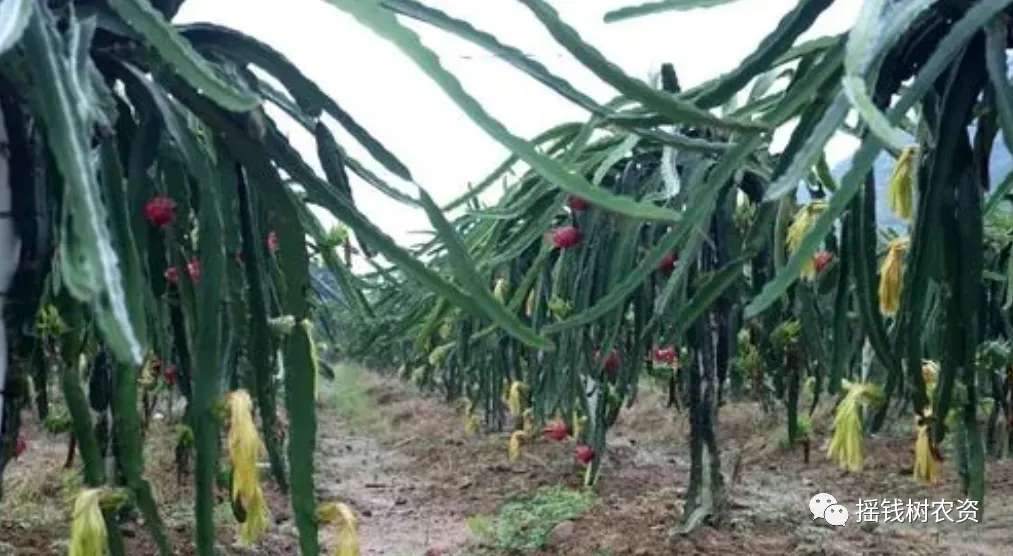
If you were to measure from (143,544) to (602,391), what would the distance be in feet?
5.05

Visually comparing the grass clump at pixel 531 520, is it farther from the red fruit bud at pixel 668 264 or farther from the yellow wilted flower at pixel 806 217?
the yellow wilted flower at pixel 806 217

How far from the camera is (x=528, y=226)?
280 centimetres

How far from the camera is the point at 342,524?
1.44m

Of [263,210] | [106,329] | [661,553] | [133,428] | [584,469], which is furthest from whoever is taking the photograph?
[584,469]

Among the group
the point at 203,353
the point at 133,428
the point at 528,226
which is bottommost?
the point at 133,428

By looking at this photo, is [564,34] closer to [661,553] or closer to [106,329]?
[106,329]

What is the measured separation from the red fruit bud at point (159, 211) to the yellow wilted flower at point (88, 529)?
0.34m

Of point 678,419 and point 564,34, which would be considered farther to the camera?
point 678,419

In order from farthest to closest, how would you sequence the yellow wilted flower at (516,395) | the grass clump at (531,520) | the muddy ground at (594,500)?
1. the yellow wilted flower at (516,395)
2. the grass clump at (531,520)
3. the muddy ground at (594,500)

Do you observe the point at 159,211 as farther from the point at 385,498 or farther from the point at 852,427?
the point at 385,498

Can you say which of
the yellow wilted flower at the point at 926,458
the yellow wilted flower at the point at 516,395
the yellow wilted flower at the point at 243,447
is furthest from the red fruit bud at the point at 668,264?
the yellow wilted flower at the point at 516,395

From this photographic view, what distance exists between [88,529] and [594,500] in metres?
3.25

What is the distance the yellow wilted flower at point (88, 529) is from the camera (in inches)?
50.6

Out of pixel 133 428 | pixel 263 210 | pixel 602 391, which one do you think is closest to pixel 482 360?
pixel 602 391
